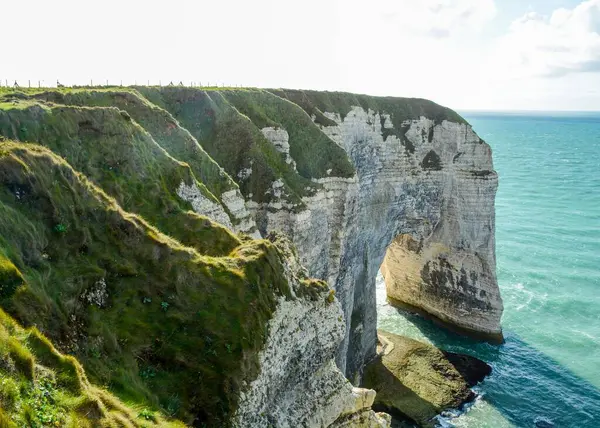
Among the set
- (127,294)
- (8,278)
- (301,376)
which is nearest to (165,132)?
(127,294)

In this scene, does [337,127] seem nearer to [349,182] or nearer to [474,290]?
[349,182]

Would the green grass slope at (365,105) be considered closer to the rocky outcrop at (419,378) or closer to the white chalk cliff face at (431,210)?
the white chalk cliff face at (431,210)

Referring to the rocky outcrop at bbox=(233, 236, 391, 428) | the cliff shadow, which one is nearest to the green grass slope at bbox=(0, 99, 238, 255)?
the rocky outcrop at bbox=(233, 236, 391, 428)

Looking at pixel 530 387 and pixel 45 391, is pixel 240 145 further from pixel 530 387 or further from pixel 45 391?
pixel 530 387

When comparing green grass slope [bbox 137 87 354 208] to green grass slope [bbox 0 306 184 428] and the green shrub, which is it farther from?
green grass slope [bbox 0 306 184 428]

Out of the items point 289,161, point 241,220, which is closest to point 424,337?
point 289,161
